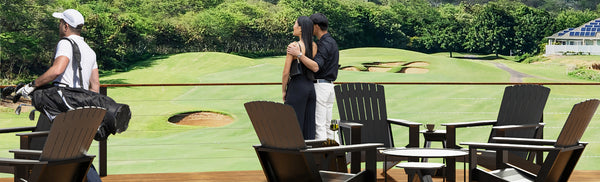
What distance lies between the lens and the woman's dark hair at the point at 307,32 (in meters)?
4.29

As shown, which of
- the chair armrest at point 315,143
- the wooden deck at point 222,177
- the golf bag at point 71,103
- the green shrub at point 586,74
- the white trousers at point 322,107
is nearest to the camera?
the golf bag at point 71,103

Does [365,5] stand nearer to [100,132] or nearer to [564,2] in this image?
[564,2]

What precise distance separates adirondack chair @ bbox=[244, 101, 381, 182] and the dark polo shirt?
Answer: 101 cm

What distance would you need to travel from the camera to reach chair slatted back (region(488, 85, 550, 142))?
4887 millimetres

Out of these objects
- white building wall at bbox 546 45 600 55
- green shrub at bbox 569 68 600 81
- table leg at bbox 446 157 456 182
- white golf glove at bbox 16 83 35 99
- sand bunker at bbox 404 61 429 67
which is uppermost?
white golf glove at bbox 16 83 35 99

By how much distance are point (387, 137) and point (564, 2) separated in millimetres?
53031

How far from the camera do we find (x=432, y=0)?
5375 cm

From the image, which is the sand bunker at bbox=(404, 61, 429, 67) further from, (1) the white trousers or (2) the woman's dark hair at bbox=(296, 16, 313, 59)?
(2) the woman's dark hair at bbox=(296, 16, 313, 59)

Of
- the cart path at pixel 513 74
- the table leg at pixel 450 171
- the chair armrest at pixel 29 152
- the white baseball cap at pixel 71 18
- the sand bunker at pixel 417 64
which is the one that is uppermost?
the white baseball cap at pixel 71 18

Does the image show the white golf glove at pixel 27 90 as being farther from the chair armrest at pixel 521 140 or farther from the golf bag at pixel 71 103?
the chair armrest at pixel 521 140

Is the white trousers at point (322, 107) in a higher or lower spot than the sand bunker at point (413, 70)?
higher

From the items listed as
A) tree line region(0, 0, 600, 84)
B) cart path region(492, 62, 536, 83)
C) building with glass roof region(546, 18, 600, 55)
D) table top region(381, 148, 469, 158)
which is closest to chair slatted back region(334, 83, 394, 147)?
table top region(381, 148, 469, 158)

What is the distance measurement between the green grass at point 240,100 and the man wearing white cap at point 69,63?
425 inches

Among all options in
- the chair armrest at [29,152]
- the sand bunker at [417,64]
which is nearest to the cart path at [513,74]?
the sand bunker at [417,64]
